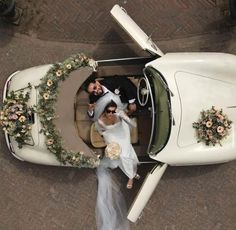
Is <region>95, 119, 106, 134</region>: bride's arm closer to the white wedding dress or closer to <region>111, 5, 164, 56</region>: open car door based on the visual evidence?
the white wedding dress

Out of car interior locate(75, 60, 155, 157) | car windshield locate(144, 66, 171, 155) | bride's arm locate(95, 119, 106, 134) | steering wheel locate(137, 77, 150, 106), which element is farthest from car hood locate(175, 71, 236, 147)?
bride's arm locate(95, 119, 106, 134)

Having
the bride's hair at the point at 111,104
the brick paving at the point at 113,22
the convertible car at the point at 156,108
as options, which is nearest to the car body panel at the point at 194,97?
the convertible car at the point at 156,108

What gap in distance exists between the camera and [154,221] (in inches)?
268

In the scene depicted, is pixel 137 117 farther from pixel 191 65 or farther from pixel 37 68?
pixel 37 68

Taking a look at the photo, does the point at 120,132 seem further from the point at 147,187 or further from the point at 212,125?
the point at 212,125

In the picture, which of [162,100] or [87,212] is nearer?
[162,100]

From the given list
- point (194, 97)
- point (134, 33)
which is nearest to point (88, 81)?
point (134, 33)

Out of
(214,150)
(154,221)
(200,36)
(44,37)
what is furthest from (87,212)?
(200,36)

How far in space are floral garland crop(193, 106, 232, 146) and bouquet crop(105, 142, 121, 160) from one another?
1.02 metres

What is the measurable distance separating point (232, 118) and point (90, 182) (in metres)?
2.34

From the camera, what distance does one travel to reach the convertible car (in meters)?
5.64

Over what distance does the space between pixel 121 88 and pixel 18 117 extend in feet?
4.51

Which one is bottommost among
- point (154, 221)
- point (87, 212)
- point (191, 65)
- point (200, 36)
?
point (154, 221)

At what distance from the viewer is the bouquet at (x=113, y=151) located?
582 cm
